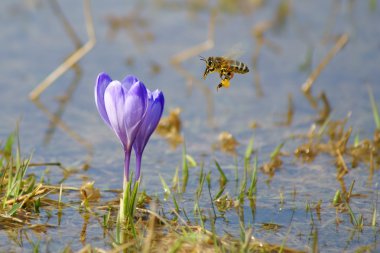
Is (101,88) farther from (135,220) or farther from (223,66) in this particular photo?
(223,66)

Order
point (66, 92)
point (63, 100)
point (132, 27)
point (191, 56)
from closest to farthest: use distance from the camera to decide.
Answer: point (63, 100), point (66, 92), point (191, 56), point (132, 27)

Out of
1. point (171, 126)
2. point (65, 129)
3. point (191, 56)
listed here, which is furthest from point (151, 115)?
point (191, 56)

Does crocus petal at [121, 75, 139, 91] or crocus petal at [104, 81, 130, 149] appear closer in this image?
crocus petal at [104, 81, 130, 149]

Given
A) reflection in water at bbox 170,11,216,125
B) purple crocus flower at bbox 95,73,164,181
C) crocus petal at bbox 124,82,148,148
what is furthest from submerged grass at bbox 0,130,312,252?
reflection in water at bbox 170,11,216,125

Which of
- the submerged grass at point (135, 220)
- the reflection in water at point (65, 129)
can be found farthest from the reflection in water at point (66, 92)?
the submerged grass at point (135, 220)

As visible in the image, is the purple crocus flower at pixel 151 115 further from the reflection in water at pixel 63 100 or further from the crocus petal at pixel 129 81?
the reflection in water at pixel 63 100

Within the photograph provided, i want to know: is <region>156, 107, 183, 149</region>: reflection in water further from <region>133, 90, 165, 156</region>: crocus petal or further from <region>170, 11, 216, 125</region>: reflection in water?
<region>133, 90, 165, 156</region>: crocus petal

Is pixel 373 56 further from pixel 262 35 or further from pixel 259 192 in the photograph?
pixel 259 192
